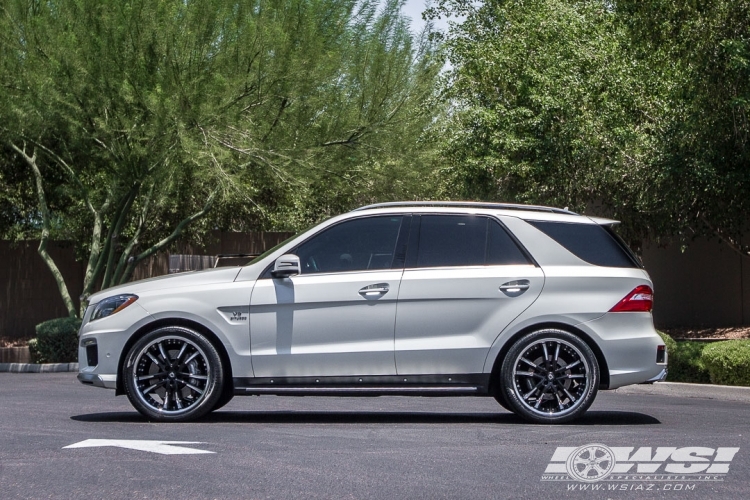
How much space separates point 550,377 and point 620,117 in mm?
11108

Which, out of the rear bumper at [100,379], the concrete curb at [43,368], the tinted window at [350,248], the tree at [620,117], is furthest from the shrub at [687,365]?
the concrete curb at [43,368]

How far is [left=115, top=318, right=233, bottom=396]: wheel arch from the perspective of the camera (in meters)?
9.23

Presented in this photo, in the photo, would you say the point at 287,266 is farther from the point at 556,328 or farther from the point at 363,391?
the point at 556,328

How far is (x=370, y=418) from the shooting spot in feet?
32.4

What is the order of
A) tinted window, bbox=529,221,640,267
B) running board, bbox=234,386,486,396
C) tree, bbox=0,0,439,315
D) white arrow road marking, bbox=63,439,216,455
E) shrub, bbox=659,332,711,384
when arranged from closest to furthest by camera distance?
white arrow road marking, bbox=63,439,216,455 < running board, bbox=234,386,486,396 < tinted window, bbox=529,221,640,267 < shrub, bbox=659,332,711,384 < tree, bbox=0,0,439,315

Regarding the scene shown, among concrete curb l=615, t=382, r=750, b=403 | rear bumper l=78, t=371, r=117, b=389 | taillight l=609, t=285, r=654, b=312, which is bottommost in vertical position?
concrete curb l=615, t=382, r=750, b=403

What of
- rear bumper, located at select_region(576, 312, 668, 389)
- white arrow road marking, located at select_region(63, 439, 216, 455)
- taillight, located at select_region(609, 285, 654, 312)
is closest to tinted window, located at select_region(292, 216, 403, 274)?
rear bumper, located at select_region(576, 312, 668, 389)

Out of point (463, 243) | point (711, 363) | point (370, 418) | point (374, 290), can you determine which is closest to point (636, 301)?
point (463, 243)

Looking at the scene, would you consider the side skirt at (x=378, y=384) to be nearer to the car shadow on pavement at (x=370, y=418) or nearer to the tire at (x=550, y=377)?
the tire at (x=550, y=377)

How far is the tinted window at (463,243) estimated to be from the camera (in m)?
9.33

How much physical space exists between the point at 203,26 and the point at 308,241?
9360mm

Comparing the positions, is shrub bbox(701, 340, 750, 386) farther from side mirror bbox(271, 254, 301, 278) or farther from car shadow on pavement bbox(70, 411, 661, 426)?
side mirror bbox(271, 254, 301, 278)

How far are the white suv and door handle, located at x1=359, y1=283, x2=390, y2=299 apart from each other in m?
Result: 0.01

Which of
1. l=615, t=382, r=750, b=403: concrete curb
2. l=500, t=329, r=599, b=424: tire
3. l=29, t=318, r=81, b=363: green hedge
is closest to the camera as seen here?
l=500, t=329, r=599, b=424: tire
